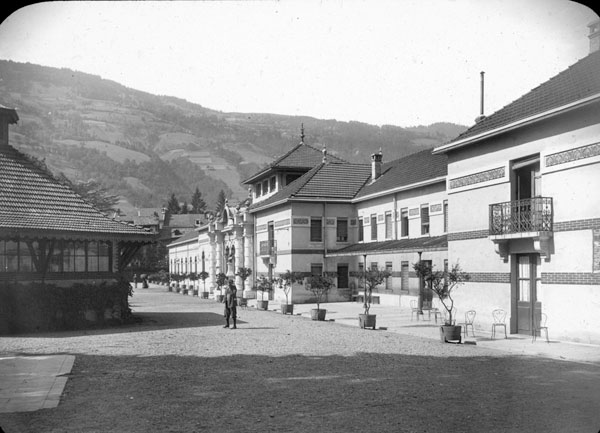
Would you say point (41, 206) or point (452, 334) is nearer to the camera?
point (452, 334)

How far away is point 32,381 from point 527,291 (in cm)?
1481

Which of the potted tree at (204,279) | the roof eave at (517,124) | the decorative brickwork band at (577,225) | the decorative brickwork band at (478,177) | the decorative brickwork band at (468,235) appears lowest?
the potted tree at (204,279)

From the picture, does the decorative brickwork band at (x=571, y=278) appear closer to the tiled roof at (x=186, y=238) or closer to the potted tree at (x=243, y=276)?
the potted tree at (x=243, y=276)

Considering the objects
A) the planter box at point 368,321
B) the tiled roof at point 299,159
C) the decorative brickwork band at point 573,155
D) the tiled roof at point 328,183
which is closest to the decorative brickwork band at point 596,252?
the decorative brickwork band at point 573,155

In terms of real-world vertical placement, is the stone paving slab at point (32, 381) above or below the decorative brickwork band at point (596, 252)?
below

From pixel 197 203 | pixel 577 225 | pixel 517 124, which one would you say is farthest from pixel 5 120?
pixel 197 203

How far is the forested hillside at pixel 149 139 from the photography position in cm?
3503

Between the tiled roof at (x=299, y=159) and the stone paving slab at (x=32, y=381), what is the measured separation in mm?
33987

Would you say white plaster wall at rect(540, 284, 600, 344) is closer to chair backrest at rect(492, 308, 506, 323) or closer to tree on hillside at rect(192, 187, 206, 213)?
chair backrest at rect(492, 308, 506, 323)

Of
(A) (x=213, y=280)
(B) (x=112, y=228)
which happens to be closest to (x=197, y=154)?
(A) (x=213, y=280)

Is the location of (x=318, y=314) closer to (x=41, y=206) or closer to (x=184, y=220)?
(x=41, y=206)

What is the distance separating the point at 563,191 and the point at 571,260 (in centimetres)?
200

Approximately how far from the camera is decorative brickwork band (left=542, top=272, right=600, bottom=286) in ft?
53.1

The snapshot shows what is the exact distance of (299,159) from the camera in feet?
160
